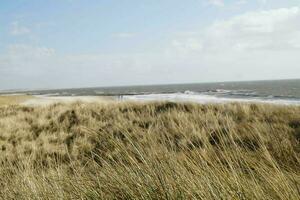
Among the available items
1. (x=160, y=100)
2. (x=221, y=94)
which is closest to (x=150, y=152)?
(x=160, y=100)

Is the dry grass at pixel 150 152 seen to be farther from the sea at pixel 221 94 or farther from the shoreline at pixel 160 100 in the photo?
the sea at pixel 221 94

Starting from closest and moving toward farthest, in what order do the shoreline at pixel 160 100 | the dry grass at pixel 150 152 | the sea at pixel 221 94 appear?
the dry grass at pixel 150 152, the shoreline at pixel 160 100, the sea at pixel 221 94

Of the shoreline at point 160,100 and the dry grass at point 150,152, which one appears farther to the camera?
the shoreline at point 160,100

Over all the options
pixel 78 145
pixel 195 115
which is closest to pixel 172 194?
pixel 78 145

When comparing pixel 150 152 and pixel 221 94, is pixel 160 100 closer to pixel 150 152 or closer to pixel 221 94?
pixel 150 152

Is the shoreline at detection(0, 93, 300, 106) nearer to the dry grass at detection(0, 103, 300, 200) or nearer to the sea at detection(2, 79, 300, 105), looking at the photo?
the sea at detection(2, 79, 300, 105)

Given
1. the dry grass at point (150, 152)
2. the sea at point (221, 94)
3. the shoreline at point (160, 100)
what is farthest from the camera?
the sea at point (221, 94)

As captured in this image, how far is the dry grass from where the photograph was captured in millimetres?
2682

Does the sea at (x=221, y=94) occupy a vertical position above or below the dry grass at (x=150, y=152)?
below

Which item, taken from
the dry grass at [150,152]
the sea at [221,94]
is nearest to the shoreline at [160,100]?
the sea at [221,94]

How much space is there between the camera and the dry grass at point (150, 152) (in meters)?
2.68

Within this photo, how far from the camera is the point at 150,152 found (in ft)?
11.4

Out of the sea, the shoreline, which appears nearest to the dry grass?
the shoreline

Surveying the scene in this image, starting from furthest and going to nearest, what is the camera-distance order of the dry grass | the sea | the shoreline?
the sea → the shoreline → the dry grass
